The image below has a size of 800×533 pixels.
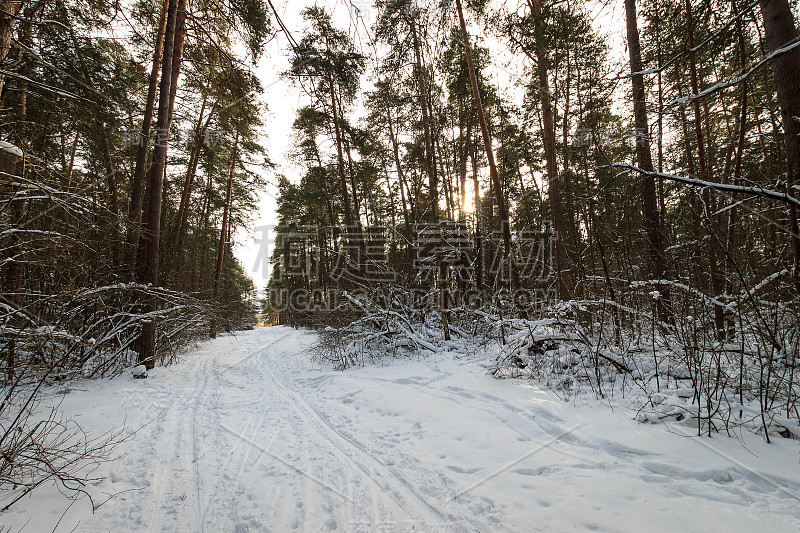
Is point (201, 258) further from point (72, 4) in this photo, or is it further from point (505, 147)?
point (505, 147)

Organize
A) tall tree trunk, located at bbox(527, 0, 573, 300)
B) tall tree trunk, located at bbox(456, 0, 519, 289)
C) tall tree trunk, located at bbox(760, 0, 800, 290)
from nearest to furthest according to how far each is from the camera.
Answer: tall tree trunk, located at bbox(760, 0, 800, 290), tall tree trunk, located at bbox(456, 0, 519, 289), tall tree trunk, located at bbox(527, 0, 573, 300)

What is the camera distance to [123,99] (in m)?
6.99

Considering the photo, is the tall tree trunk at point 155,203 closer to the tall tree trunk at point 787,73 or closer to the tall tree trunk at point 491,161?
the tall tree trunk at point 491,161

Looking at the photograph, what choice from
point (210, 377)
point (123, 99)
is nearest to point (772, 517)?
point (210, 377)

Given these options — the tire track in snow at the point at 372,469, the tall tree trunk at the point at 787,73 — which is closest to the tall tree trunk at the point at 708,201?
the tall tree trunk at the point at 787,73

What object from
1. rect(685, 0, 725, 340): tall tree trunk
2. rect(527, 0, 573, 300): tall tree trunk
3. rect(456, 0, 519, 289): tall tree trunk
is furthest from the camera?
rect(527, 0, 573, 300): tall tree trunk

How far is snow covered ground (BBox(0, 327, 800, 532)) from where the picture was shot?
209 centimetres

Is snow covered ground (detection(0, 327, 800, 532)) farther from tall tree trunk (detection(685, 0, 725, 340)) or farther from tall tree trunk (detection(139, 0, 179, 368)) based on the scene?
tall tree trunk (detection(139, 0, 179, 368))

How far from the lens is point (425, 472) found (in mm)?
2791

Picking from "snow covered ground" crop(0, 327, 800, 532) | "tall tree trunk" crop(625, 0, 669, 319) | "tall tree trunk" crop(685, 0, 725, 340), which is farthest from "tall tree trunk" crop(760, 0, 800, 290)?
"snow covered ground" crop(0, 327, 800, 532)

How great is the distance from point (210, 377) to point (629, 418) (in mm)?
7386

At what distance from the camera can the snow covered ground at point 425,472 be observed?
209 centimetres

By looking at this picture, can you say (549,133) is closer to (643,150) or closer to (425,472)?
(643,150)

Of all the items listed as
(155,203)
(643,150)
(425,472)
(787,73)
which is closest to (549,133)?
(643,150)
